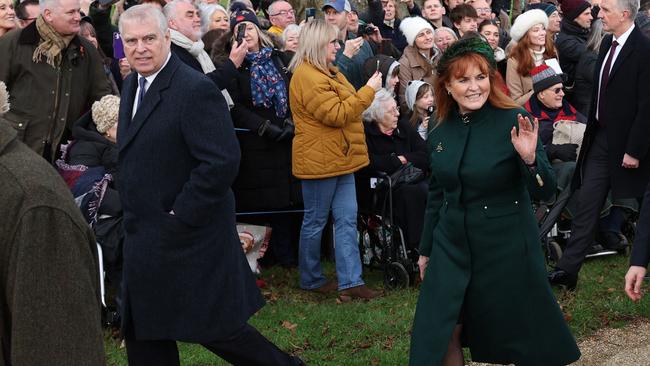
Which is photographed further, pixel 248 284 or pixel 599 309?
pixel 599 309

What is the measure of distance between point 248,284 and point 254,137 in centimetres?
347

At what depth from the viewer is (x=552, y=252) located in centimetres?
959

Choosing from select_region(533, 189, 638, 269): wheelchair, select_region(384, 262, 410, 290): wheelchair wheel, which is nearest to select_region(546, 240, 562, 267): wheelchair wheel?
select_region(533, 189, 638, 269): wheelchair

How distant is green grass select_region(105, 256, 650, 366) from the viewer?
23.1 feet

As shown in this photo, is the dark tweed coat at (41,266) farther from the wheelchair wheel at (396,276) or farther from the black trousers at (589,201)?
the wheelchair wheel at (396,276)

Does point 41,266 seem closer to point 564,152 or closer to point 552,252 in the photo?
point 552,252

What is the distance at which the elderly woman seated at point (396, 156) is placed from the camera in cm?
919

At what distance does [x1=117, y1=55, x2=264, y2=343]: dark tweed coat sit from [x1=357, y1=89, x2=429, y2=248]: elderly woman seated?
12.9ft

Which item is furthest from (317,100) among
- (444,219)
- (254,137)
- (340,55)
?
(444,219)

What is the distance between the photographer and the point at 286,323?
7.80m

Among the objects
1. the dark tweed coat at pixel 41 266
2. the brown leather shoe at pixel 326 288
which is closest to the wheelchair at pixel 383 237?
the brown leather shoe at pixel 326 288

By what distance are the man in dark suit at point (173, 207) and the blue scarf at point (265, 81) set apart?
3356 millimetres

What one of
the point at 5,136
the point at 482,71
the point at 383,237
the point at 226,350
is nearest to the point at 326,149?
the point at 383,237

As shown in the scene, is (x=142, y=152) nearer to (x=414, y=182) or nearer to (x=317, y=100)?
(x=317, y=100)
